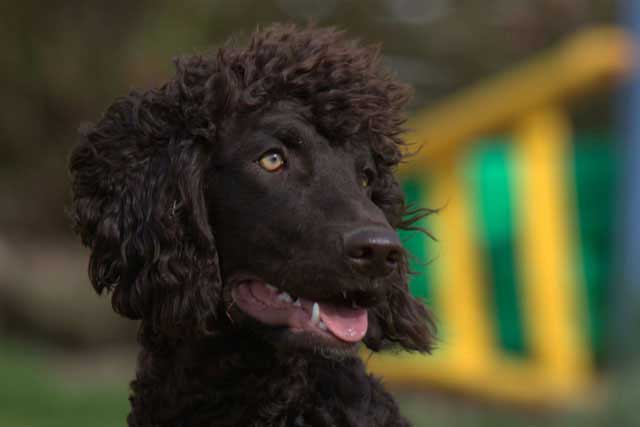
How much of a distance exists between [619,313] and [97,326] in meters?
5.60

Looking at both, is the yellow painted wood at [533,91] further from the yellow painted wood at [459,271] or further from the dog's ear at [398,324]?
the dog's ear at [398,324]

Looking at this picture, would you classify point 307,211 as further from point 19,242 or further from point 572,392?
point 19,242

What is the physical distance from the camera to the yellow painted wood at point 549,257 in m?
9.17

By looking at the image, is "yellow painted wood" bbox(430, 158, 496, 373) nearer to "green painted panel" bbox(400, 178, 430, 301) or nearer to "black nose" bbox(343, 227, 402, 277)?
"green painted panel" bbox(400, 178, 430, 301)

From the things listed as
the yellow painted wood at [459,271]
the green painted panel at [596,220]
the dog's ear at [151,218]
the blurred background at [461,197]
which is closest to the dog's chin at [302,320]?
the dog's ear at [151,218]

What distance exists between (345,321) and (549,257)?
19.3 ft

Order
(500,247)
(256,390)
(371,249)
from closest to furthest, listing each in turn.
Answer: (371,249) < (256,390) < (500,247)

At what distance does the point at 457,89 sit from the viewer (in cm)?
1462

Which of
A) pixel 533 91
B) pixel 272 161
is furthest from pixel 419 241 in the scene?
pixel 272 161

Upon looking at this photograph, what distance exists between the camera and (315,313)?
A: 349cm

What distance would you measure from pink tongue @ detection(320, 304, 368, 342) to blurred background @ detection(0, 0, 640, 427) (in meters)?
4.06

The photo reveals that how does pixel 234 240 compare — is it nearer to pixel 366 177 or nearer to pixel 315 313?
pixel 315 313

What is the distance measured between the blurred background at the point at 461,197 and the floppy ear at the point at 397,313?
360 centimetres

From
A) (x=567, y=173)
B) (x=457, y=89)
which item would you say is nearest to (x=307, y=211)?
(x=567, y=173)
